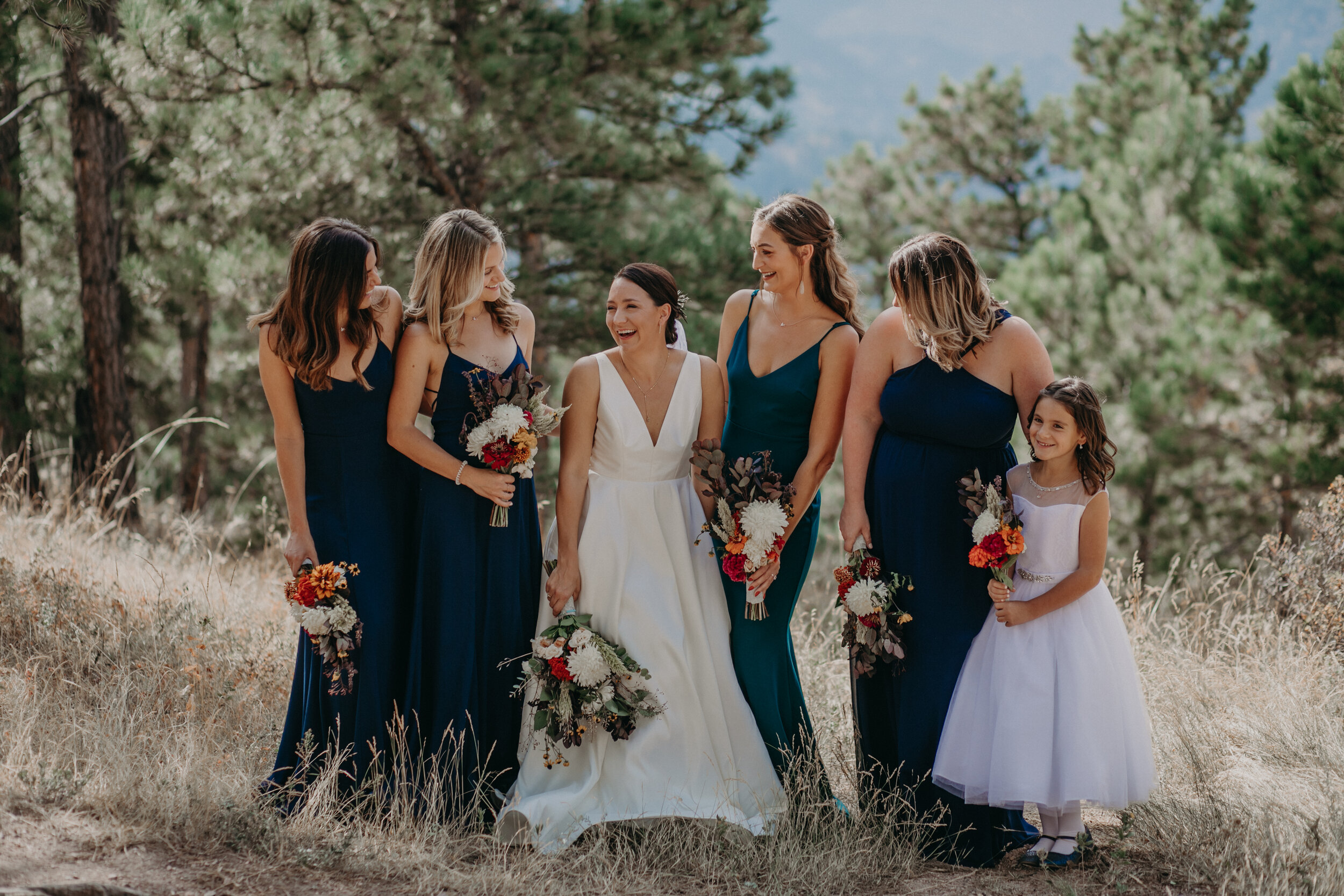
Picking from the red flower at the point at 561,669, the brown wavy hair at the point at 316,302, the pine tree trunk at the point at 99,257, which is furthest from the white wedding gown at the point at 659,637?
the pine tree trunk at the point at 99,257

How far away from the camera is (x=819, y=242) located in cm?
410

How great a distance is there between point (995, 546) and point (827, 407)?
2.72ft

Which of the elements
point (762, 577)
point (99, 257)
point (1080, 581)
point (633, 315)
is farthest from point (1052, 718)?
point (99, 257)

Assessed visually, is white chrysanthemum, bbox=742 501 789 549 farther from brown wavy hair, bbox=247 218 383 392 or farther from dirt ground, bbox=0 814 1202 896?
brown wavy hair, bbox=247 218 383 392

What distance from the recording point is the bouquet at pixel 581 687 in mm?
3822

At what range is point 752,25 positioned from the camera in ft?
30.1

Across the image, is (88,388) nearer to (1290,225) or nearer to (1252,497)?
(1290,225)

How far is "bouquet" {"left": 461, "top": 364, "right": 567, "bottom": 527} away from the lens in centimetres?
376

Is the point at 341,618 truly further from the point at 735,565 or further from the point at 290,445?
the point at 735,565

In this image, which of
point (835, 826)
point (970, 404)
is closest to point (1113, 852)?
point (835, 826)

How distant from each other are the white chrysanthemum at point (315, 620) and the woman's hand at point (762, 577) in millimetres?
1523

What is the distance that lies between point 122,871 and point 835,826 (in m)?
2.33

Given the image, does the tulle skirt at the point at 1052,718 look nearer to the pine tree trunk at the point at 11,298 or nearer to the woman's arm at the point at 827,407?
the woman's arm at the point at 827,407

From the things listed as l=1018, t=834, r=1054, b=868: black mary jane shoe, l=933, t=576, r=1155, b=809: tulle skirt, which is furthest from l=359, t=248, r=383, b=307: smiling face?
l=1018, t=834, r=1054, b=868: black mary jane shoe
